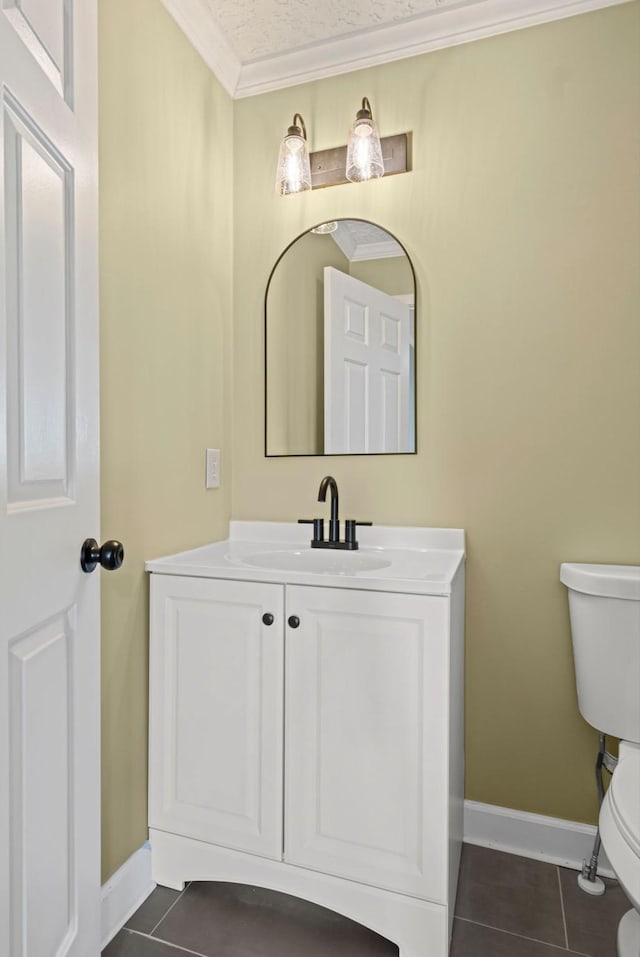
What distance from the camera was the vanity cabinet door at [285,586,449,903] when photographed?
1207 millimetres

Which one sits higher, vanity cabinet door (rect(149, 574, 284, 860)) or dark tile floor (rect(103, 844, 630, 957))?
vanity cabinet door (rect(149, 574, 284, 860))

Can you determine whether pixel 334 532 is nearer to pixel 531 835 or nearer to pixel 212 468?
pixel 212 468

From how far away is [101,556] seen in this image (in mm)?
1011

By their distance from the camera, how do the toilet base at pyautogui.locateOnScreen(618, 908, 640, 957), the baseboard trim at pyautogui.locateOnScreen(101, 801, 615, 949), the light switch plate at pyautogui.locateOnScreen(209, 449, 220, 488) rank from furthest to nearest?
the light switch plate at pyautogui.locateOnScreen(209, 449, 220, 488), the baseboard trim at pyautogui.locateOnScreen(101, 801, 615, 949), the toilet base at pyautogui.locateOnScreen(618, 908, 640, 957)

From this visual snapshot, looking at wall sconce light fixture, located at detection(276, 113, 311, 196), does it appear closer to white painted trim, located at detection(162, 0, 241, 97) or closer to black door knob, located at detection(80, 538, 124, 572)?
white painted trim, located at detection(162, 0, 241, 97)

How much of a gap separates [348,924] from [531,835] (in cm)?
59

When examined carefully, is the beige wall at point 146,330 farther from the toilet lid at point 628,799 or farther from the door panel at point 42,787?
the toilet lid at point 628,799

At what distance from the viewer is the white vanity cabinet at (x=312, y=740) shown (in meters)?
1.22

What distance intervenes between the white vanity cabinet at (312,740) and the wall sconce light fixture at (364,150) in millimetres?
1153

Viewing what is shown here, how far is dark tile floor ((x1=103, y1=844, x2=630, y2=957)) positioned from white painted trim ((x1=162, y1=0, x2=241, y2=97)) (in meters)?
2.32

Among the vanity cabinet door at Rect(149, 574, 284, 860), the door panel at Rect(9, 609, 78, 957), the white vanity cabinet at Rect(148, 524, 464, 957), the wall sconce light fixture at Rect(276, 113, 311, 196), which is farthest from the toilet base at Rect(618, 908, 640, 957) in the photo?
the wall sconce light fixture at Rect(276, 113, 311, 196)

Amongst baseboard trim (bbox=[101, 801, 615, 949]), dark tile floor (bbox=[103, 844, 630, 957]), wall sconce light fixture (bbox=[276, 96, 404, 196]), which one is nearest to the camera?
dark tile floor (bbox=[103, 844, 630, 957])

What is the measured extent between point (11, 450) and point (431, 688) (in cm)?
92

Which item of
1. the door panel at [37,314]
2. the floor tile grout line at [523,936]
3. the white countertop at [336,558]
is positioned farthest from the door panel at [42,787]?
the floor tile grout line at [523,936]
